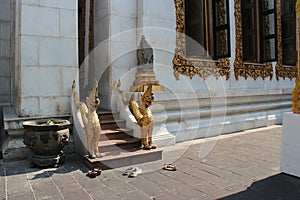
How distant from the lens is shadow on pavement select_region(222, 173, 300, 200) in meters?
2.84

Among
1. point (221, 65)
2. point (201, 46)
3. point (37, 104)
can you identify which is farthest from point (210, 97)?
point (37, 104)

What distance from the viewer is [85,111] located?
4.14m

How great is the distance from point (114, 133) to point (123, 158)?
81 centimetres

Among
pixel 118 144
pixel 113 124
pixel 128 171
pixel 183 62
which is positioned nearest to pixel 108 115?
pixel 113 124

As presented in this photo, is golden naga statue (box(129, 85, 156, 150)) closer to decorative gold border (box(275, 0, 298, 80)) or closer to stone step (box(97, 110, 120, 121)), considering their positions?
stone step (box(97, 110, 120, 121))

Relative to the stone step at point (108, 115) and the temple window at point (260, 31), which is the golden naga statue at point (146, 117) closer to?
the stone step at point (108, 115)

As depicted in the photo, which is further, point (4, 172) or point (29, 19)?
point (29, 19)

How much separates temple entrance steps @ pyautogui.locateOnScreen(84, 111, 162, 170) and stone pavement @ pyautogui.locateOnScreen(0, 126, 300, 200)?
0.15m

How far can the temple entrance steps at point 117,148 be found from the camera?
3.98 m

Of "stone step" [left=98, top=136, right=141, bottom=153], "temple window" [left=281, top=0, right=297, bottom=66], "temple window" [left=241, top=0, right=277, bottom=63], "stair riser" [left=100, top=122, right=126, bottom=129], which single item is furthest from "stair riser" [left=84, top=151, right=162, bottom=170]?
"temple window" [left=281, top=0, right=297, bottom=66]

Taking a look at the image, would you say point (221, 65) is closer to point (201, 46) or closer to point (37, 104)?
point (201, 46)

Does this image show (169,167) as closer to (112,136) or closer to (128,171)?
(128,171)

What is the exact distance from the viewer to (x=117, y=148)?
448cm

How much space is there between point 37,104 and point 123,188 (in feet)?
8.05
